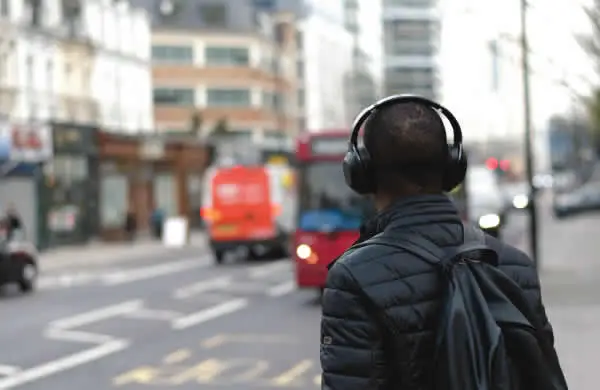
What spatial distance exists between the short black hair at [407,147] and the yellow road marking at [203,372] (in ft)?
32.5

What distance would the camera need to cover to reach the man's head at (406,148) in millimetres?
3061

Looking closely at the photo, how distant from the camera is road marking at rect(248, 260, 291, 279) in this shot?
101 ft

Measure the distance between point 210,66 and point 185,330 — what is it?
69947 mm

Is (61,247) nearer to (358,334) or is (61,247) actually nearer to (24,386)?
(24,386)

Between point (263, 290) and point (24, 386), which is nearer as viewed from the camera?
point (24, 386)

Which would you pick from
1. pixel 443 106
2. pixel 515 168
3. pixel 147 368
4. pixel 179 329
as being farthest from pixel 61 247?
pixel 515 168

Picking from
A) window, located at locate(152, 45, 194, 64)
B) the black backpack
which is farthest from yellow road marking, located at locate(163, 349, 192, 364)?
window, located at locate(152, 45, 194, 64)

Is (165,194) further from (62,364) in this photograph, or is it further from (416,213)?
(416,213)

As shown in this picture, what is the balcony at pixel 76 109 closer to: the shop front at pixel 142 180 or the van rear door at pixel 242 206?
the shop front at pixel 142 180

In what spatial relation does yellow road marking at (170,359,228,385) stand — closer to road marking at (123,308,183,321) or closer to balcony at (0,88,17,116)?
road marking at (123,308,183,321)

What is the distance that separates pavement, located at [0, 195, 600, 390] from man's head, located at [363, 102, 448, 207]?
8.02 meters

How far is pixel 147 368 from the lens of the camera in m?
14.0

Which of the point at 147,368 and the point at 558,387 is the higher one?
the point at 558,387

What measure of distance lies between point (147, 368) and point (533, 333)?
37.2 feet
